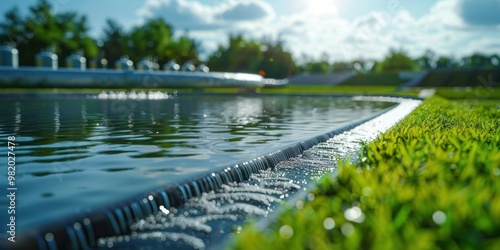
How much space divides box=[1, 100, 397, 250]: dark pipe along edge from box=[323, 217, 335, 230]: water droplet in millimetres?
2263

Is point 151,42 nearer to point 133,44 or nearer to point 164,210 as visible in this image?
point 133,44

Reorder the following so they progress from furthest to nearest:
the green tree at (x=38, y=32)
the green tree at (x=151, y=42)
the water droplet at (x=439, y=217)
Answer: the green tree at (x=151, y=42) → the green tree at (x=38, y=32) → the water droplet at (x=439, y=217)

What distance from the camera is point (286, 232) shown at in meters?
2.74

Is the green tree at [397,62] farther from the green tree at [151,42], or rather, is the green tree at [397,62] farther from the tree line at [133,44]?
the green tree at [151,42]

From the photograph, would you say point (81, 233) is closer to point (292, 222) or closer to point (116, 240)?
point (116, 240)

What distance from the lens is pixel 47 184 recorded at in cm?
552

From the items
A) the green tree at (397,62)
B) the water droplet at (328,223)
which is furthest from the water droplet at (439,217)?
the green tree at (397,62)

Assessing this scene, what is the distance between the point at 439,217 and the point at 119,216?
2.91 metres

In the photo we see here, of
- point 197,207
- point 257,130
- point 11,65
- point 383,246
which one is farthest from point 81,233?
point 11,65

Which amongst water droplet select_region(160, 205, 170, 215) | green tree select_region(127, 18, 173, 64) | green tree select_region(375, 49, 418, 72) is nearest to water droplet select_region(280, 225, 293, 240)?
water droplet select_region(160, 205, 170, 215)

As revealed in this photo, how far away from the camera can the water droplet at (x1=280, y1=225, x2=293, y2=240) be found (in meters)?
2.68

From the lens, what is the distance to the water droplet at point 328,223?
284cm

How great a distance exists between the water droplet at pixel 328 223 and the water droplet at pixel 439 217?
23.3 inches

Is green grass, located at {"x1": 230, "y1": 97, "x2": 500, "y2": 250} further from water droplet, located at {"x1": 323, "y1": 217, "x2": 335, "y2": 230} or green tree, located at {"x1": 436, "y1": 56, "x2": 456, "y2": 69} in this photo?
green tree, located at {"x1": 436, "y1": 56, "x2": 456, "y2": 69}
